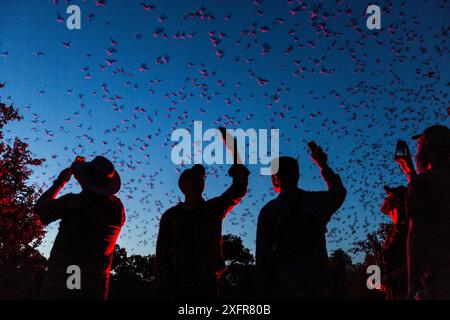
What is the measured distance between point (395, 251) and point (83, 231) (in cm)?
372

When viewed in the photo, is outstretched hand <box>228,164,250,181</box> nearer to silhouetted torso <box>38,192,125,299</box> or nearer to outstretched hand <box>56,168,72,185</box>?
silhouetted torso <box>38,192,125,299</box>

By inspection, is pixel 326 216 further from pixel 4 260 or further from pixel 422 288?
pixel 4 260

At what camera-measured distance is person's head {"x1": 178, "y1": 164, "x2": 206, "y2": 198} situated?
5.33 meters

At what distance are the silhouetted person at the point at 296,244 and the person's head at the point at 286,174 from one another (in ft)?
0.38

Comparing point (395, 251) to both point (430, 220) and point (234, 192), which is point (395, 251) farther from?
point (234, 192)

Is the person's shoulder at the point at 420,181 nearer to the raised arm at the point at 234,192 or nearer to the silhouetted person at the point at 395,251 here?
the silhouetted person at the point at 395,251

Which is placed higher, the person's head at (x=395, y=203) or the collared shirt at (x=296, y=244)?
the person's head at (x=395, y=203)

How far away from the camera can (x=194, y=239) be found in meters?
5.03

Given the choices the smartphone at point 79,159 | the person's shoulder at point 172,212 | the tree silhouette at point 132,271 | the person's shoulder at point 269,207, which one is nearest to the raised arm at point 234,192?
the person's shoulder at point 172,212

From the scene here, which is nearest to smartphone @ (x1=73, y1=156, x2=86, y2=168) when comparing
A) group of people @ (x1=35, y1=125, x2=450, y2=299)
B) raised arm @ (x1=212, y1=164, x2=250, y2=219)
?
group of people @ (x1=35, y1=125, x2=450, y2=299)

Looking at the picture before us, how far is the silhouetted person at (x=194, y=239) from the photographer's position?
4855 mm

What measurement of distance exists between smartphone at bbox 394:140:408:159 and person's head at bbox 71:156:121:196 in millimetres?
3186
